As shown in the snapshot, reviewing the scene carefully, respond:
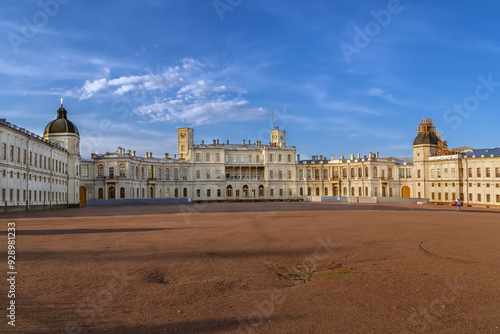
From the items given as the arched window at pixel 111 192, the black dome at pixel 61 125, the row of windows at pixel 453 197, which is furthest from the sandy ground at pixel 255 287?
the arched window at pixel 111 192

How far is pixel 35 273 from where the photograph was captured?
10062 mm

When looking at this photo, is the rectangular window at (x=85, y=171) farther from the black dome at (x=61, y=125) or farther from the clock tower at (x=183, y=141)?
the clock tower at (x=183, y=141)

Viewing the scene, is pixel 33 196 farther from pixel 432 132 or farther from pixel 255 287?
pixel 432 132

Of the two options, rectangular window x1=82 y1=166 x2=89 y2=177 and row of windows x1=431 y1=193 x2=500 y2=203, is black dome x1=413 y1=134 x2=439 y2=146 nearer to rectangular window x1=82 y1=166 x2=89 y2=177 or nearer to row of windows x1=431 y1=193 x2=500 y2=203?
row of windows x1=431 y1=193 x2=500 y2=203

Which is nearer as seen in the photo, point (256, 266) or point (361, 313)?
point (361, 313)

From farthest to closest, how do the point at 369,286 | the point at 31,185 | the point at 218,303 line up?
the point at 31,185
the point at 369,286
the point at 218,303

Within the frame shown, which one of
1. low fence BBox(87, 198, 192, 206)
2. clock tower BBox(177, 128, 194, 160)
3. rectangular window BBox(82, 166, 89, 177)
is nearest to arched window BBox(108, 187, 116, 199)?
rectangular window BBox(82, 166, 89, 177)

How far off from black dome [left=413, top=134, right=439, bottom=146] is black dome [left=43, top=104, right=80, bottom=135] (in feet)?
210

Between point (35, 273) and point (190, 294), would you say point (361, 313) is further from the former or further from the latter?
point (35, 273)

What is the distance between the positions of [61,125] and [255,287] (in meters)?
62.3

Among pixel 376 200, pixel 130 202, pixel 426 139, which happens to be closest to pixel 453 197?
pixel 426 139

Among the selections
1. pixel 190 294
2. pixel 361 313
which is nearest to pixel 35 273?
pixel 190 294

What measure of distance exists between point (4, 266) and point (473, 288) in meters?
11.8

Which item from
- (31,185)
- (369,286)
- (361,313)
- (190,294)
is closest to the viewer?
(361,313)
